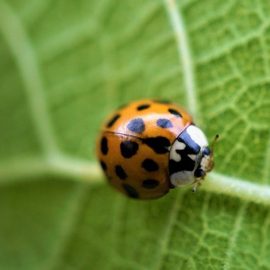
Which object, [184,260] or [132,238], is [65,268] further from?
[184,260]

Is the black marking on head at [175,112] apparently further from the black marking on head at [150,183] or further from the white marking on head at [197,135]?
the black marking on head at [150,183]

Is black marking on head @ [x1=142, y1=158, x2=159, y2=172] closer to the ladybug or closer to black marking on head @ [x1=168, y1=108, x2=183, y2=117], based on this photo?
the ladybug

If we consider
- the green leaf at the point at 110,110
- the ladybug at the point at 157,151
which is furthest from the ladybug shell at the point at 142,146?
the green leaf at the point at 110,110

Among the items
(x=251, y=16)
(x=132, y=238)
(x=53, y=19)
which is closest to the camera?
(x=251, y=16)

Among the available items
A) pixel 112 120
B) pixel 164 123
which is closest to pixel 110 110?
pixel 112 120

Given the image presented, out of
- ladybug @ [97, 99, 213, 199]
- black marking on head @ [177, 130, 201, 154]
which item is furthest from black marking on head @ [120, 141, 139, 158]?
black marking on head @ [177, 130, 201, 154]

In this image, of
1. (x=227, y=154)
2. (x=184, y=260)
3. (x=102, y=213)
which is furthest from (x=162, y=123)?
(x=102, y=213)

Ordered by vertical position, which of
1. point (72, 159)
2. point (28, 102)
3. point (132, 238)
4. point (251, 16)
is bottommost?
point (132, 238)
